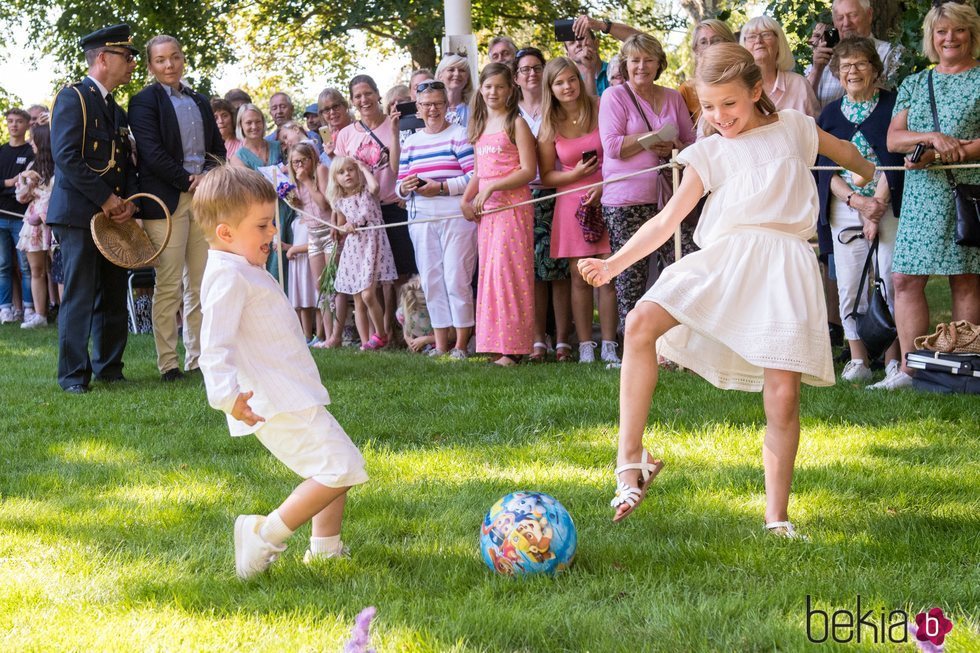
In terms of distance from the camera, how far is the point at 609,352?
8.82 metres

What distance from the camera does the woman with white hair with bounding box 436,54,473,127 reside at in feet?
32.8

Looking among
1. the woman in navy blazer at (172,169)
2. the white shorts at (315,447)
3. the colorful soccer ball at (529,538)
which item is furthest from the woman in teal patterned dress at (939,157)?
the woman in navy blazer at (172,169)

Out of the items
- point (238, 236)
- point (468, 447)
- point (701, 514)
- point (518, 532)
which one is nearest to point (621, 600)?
point (518, 532)

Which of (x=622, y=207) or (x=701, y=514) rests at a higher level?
(x=622, y=207)

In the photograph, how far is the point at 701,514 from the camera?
4500mm

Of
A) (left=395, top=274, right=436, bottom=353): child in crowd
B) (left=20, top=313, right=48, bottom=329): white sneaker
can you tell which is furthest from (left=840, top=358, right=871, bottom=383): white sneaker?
(left=20, top=313, right=48, bottom=329): white sneaker

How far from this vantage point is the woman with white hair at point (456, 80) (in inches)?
394

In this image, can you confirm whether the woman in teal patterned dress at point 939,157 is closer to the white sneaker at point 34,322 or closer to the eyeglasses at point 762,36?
the eyeglasses at point 762,36

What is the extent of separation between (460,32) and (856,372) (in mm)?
5783

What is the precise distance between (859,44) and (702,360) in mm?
4082

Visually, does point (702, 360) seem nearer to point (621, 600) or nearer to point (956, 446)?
point (621, 600)

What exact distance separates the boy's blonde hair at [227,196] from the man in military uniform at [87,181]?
15.7 feet

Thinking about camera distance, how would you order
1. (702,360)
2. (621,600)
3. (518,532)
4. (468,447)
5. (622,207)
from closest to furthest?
(621,600)
(518,532)
(702,360)
(468,447)
(622,207)

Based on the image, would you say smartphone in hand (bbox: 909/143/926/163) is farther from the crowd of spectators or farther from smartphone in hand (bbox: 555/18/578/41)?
smartphone in hand (bbox: 555/18/578/41)
